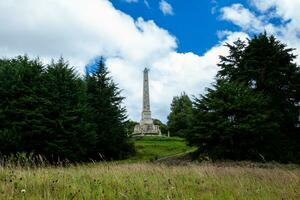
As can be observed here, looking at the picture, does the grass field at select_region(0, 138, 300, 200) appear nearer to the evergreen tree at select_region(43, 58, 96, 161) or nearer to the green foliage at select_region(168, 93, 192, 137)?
the evergreen tree at select_region(43, 58, 96, 161)

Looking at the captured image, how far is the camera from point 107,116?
46.6 meters

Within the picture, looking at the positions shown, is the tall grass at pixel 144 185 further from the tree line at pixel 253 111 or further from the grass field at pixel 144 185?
the tree line at pixel 253 111

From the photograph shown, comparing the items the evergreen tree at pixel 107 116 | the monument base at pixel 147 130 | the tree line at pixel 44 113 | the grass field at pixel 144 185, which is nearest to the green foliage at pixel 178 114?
the monument base at pixel 147 130

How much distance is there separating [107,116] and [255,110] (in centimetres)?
1836

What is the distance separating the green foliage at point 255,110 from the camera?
1366 inches

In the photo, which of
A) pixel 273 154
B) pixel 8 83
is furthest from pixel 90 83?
pixel 273 154

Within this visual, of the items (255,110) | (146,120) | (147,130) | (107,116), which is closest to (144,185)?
(255,110)

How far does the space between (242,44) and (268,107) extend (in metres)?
12.6

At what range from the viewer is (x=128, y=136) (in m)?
50.0

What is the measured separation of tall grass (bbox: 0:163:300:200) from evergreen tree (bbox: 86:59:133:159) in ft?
114

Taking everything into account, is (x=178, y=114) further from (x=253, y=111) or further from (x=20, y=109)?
(x=20, y=109)

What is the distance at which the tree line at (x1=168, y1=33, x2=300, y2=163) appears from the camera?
114 feet

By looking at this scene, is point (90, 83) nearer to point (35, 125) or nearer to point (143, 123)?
point (35, 125)

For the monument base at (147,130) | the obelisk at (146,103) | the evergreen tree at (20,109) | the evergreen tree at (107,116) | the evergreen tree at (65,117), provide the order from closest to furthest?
the evergreen tree at (20,109)
the evergreen tree at (65,117)
the evergreen tree at (107,116)
the obelisk at (146,103)
the monument base at (147,130)
